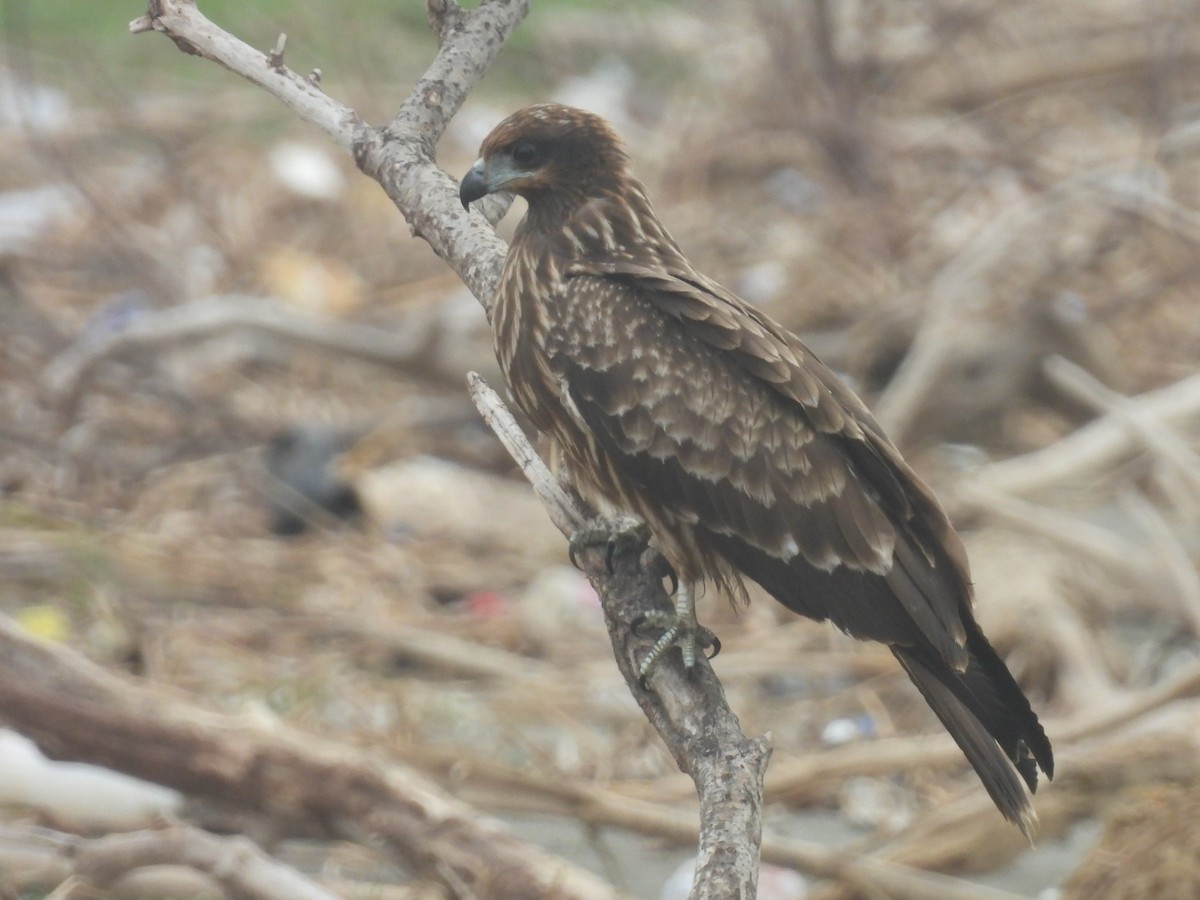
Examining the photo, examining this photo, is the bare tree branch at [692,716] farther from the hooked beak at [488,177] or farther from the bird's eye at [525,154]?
the bird's eye at [525,154]

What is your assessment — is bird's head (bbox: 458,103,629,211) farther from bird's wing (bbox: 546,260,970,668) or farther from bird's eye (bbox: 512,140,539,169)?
bird's wing (bbox: 546,260,970,668)

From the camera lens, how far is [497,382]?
5.92m

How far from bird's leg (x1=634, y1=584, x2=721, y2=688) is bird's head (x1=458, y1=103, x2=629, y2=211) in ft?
2.79

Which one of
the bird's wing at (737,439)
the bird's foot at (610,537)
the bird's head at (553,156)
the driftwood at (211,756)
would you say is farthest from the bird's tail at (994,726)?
the bird's head at (553,156)

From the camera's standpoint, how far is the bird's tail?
2.90 m

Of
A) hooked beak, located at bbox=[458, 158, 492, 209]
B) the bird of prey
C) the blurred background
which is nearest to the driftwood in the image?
the blurred background

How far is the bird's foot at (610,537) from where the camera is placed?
3188 millimetres

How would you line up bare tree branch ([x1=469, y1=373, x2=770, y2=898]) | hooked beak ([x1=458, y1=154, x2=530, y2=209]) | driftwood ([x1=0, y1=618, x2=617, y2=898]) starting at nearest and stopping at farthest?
bare tree branch ([x1=469, y1=373, x2=770, y2=898]) → hooked beak ([x1=458, y1=154, x2=530, y2=209]) → driftwood ([x1=0, y1=618, x2=617, y2=898])

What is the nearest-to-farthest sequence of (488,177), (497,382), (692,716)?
(692,716)
(488,177)
(497,382)

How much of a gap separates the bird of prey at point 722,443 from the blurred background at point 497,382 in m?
0.81

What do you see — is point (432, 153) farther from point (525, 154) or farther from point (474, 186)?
point (525, 154)

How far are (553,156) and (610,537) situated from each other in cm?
78

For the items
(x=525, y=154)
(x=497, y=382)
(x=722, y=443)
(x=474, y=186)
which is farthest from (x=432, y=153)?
(x=497, y=382)

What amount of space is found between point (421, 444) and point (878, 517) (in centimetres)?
333
